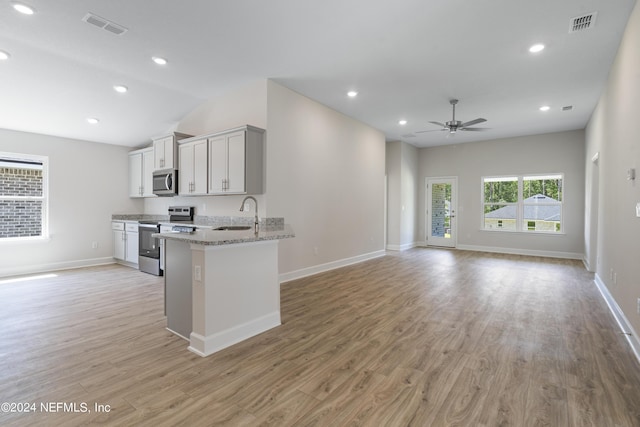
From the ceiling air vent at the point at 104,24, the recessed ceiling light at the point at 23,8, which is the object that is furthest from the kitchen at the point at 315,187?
the ceiling air vent at the point at 104,24

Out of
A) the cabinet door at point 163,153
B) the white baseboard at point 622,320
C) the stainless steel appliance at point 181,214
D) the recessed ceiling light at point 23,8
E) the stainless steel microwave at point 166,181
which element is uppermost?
the recessed ceiling light at point 23,8

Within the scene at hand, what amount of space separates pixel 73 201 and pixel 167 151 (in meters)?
2.43

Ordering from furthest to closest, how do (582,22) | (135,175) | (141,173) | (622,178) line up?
(135,175) → (141,173) → (622,178) → (582,22)

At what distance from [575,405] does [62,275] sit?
6.98 meters

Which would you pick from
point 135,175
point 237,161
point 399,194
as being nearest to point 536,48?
point 237,161

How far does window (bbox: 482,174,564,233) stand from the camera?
7680 mm

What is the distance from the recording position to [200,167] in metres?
5.01

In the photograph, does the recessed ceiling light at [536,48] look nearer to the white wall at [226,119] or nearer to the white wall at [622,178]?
the white wall at [622,178]

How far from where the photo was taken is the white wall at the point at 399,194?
8.59 m

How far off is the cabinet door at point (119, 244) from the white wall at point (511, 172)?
7753 mm

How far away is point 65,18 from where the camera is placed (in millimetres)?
3133

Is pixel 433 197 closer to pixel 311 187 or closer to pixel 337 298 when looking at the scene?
pixel 311 187

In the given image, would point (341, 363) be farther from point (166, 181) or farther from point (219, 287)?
point (166, 181)

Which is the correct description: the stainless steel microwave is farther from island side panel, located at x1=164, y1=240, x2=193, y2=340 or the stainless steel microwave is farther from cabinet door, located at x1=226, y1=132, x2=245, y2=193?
island side panel, located at x1=164, y1=240, x2=193, y2=340
